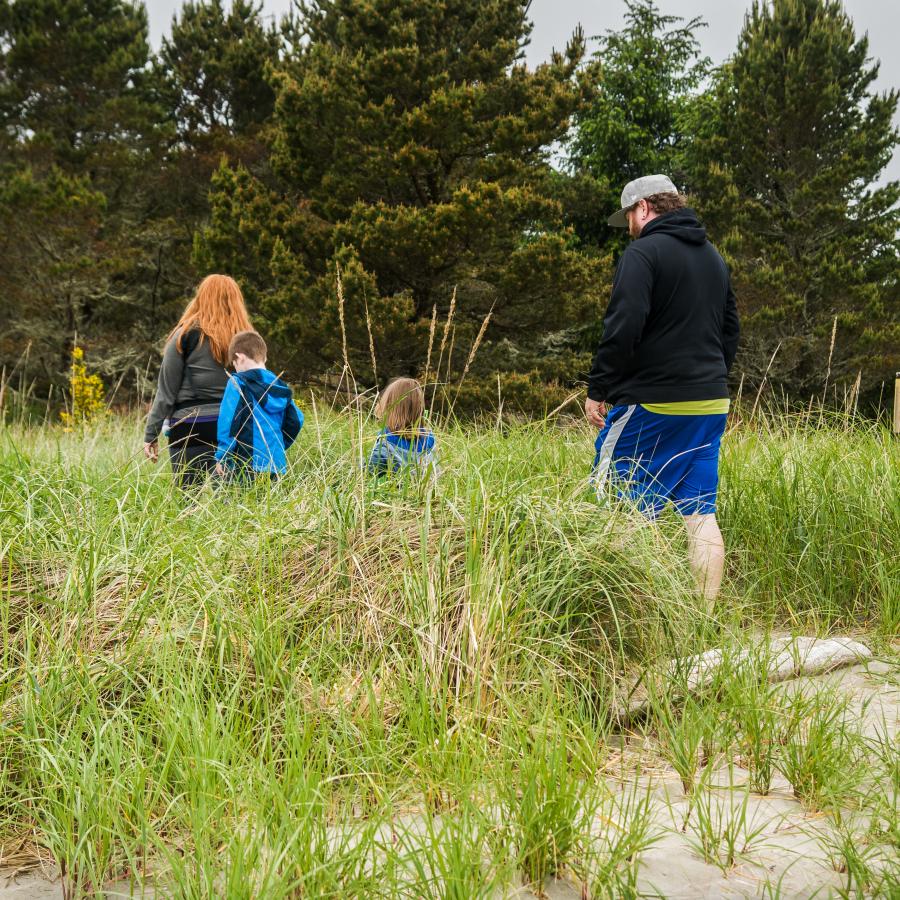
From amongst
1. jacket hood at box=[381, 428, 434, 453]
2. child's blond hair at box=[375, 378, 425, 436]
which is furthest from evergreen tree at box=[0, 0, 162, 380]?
jacket hood at box=[381, 428, 434, 453]

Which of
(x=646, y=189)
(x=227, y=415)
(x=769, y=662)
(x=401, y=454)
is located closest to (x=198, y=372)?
(x=227, y=415)

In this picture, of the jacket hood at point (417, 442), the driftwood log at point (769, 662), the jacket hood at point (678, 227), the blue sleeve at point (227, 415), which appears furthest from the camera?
the blue sleeve at point (227, 415)

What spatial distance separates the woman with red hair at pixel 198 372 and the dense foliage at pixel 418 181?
6719 mm

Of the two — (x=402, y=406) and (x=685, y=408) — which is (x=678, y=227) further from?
(x=402, y=406)

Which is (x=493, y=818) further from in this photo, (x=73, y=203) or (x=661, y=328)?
(x=73, y=203)

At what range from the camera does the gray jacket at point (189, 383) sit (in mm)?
4688

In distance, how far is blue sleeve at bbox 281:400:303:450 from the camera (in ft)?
14.7

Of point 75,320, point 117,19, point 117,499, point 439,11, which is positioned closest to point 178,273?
point 75,320

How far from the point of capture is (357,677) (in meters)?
2.60

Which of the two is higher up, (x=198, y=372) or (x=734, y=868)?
(x=198, y=372)

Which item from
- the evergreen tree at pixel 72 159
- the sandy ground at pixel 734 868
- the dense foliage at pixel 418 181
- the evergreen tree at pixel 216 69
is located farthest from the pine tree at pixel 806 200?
the sandy ground at pixel 734 868

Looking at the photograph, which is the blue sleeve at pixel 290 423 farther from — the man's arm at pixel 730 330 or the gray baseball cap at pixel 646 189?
the man's arm at pixel 730 330

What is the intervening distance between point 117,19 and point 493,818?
74.5ft

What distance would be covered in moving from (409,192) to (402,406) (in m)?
10.7
